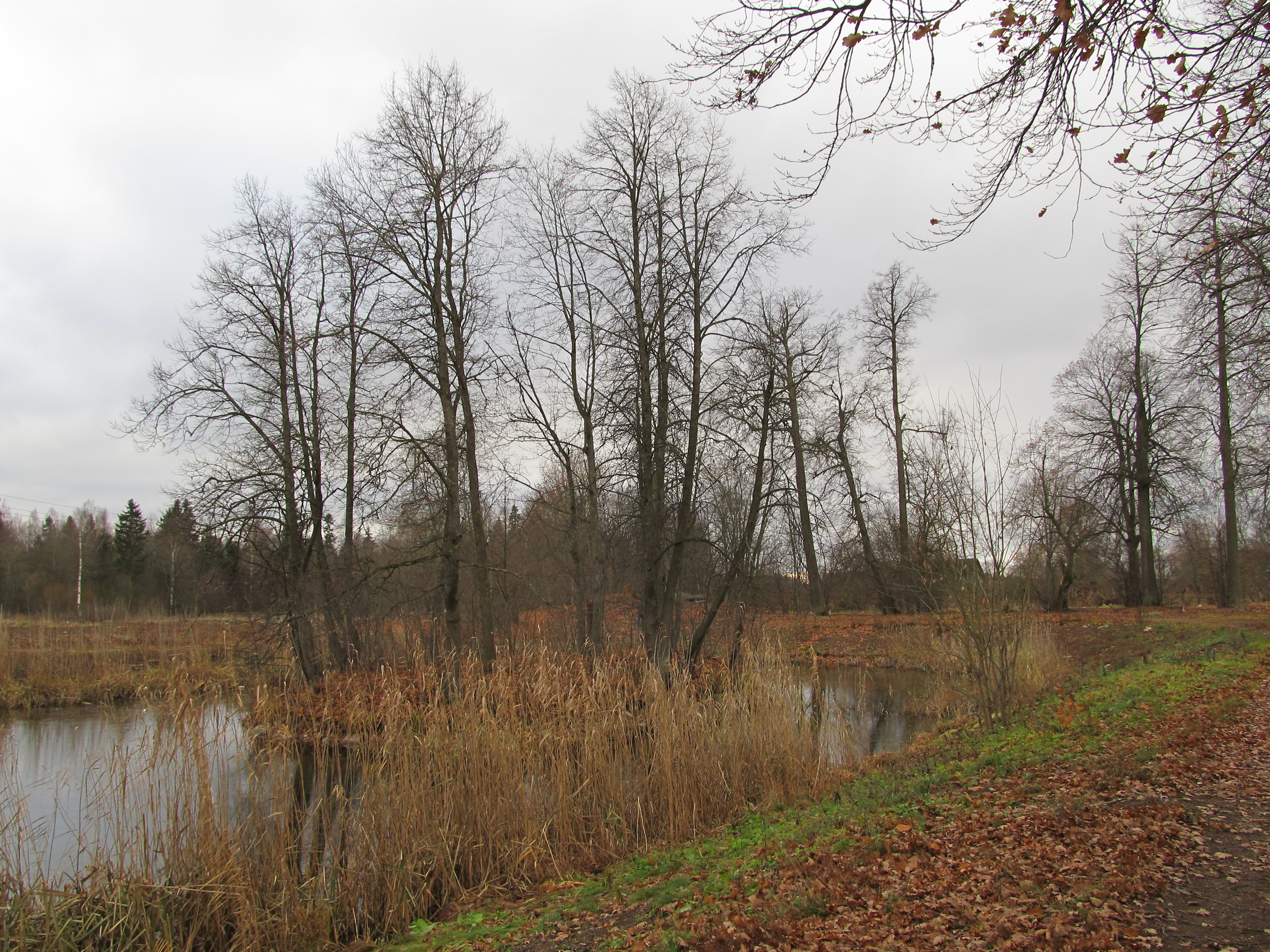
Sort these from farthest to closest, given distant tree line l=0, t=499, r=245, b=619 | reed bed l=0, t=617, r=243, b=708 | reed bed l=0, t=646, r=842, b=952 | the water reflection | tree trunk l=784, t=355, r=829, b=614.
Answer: distant tree line l=0, t=499, r=245, b=619 < reed bed l=0, t=617, r=243, b=708 < tree trunk l=784, t=355, r=829, b=614 < the water reflection < reed bed l=0, t=646, r=842, b=952

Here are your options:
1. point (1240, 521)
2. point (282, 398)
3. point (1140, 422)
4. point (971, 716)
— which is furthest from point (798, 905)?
point (1240, 521)

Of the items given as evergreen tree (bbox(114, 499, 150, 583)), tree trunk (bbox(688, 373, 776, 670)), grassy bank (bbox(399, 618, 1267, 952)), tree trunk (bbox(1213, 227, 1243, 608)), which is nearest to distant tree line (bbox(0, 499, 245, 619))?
evergreen tree (bbox(114, 499, 150, 583))

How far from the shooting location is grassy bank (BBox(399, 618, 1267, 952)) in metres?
3.74

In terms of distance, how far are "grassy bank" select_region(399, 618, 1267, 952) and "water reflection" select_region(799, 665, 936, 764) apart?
107 cm

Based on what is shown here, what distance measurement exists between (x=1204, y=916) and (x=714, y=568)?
11765 millimetres

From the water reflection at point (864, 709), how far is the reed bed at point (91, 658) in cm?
946

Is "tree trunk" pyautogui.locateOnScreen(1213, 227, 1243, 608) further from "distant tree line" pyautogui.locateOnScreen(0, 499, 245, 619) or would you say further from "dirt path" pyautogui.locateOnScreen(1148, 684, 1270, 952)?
"distant tree line" pyautogui.locateOnScreen(0, 499, 245, 619)

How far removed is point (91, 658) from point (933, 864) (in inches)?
770

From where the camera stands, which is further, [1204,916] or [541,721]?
[541,721]

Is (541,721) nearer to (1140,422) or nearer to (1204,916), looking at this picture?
(1204,916)

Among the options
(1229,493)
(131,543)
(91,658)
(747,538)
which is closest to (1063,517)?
(1229,493)

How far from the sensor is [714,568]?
596 inches

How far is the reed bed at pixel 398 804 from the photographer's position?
5.14 m

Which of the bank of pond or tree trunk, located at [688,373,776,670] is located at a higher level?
tree trunk, located at [688,373,776,670]
